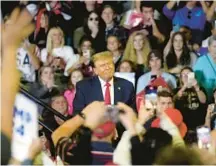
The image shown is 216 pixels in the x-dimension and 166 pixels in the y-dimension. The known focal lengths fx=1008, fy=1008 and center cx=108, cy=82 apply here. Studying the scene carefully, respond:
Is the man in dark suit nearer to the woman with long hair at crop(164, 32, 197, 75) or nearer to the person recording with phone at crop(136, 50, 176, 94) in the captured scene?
the person recording with phone at crop(136, 50, 176, 94)

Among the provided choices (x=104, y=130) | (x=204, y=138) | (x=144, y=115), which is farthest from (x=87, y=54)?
(x=104, y=130)

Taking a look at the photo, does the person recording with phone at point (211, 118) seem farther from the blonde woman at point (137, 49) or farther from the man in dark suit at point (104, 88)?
the blonde woman at point (137, 49)

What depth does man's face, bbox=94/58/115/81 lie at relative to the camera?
323 inches

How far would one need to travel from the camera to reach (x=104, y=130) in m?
6.53

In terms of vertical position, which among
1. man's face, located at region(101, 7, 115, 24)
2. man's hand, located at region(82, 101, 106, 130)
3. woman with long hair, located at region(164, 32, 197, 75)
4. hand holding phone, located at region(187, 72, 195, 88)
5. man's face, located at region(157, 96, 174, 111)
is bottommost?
man's hand, located at region(82, 101, 106, 130)

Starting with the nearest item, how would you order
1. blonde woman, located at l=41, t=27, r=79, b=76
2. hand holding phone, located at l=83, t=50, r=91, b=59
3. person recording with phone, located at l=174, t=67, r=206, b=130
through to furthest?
person recording with phone, located at l=174, t=67, r=206, b=130 < hand holding phone, located at l=83, t=50, r=91, b=59 < blonde woman, located at l=41, t=27, r=79, b=76

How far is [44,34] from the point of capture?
10.3 meters

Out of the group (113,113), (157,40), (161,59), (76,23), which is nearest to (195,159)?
(113,113)

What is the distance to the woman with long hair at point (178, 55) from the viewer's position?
9.54 m

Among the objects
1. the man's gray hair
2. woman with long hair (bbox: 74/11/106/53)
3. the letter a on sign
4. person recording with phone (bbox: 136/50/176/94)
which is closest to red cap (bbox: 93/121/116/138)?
the letter a on sign

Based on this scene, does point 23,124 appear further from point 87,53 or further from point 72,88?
point 87,53

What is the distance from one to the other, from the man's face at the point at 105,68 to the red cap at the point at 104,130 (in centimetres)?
→ 164

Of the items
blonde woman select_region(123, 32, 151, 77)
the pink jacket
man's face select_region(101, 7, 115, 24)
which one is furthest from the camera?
man's face select_region(101, 7, 115, 24)

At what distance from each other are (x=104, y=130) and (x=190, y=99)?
2416 mm
